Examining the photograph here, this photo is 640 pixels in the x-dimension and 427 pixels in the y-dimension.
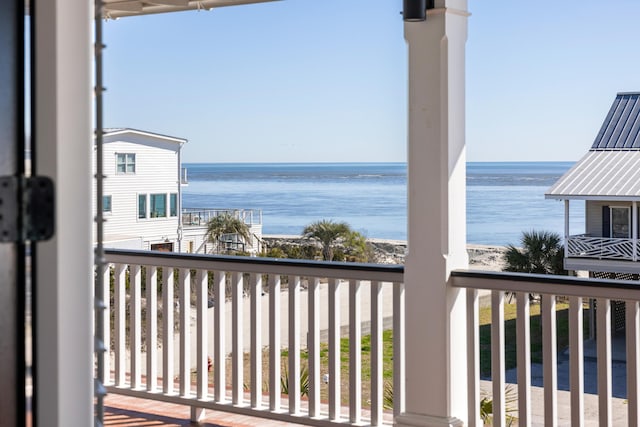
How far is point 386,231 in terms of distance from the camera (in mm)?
29500

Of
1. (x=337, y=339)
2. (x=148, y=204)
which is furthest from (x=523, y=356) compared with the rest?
(x=148, y=204)

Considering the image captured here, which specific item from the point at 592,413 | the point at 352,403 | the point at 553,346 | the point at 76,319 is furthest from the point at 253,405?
the point at 592,413

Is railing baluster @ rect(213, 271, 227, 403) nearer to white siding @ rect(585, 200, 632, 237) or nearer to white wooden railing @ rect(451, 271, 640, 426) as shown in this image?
white wooden railing @ rect(451, 271, 640, 426)

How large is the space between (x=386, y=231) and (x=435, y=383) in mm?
26311

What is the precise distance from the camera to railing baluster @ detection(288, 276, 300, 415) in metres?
3.60

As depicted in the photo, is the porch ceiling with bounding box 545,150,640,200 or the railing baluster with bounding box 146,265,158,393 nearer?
the railing baluster with bounding box 146,265,158,393

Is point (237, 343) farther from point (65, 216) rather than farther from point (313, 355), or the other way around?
point (65, 216)

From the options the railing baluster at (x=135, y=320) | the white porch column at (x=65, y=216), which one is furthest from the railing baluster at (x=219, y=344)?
the white porch column at (x=65, y=216)

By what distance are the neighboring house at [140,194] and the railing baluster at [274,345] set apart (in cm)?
1780

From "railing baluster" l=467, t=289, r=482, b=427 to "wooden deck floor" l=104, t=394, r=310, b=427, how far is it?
90 cm

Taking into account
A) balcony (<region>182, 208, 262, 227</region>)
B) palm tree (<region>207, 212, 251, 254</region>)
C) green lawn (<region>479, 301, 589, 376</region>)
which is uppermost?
balcony (<region>182, 208, 262, 227</region>)

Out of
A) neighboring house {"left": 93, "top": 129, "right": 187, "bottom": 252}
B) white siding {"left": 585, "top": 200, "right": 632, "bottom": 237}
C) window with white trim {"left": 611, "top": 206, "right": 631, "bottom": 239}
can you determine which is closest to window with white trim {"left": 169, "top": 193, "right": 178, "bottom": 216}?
neighboring house {"left": 93, "top": 129, "right": 187, "bottom": 252}

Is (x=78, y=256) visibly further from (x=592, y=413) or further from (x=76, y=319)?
(x=592, y=413)

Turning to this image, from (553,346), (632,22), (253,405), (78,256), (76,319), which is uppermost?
(632,22)
